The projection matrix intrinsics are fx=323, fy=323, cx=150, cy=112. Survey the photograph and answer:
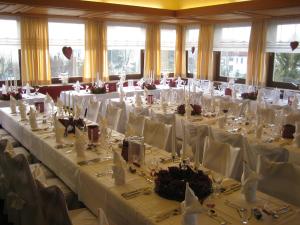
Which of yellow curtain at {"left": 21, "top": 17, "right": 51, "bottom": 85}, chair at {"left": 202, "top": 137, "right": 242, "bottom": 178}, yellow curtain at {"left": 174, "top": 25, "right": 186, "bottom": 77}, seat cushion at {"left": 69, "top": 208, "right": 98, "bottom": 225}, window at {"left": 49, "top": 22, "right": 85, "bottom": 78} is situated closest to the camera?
seat cushion at {"left": 69, "top": 208, "right": 98, "bottom": 225}

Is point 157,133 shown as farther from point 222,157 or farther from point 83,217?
point 83,217

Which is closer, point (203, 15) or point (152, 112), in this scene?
point (152, 112)

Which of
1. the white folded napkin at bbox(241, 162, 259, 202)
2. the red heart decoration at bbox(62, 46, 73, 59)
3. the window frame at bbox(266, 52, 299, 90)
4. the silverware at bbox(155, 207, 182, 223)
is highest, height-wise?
the red heart decoration at bbox(62, 46, 73, 59)

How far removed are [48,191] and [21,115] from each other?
307 centimetres

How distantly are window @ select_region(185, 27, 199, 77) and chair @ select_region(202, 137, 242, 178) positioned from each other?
6.98 metres

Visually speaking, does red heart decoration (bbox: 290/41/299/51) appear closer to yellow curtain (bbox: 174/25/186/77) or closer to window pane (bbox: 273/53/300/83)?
window pane (bbox: 273/53/300/83)

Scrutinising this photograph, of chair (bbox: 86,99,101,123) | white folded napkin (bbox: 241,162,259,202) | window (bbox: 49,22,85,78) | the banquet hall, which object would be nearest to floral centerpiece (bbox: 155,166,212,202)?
the banquet hall

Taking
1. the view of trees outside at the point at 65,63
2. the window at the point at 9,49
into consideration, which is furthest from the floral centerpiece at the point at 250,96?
the window at the point at 9,49

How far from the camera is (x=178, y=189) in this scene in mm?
2299

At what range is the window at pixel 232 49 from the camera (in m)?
8.80

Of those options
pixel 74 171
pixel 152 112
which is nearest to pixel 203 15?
pixel 152 112

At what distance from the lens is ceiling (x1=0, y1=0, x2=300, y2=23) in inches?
258

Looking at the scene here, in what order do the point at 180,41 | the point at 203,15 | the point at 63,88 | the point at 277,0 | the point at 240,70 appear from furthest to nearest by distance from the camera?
the point at 180,41
the point at 240,70
the point at 63,88
the point at 203,15
the point at 277,0

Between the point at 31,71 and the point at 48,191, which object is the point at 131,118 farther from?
the point at 31,71
